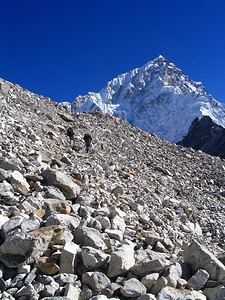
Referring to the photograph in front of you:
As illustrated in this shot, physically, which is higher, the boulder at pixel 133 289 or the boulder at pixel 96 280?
the boulder at pixel 133 289

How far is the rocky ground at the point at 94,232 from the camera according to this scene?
3.86 m

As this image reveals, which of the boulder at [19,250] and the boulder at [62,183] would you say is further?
the boulder at [62,183]

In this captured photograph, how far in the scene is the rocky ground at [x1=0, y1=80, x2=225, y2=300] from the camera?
386 centimetres

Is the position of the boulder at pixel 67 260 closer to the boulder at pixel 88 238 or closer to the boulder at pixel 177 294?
the boulder at pixel 88 238

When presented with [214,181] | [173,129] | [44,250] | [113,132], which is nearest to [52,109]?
[113,132]

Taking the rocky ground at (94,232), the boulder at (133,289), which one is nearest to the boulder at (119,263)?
the rocky ground at (94,232)

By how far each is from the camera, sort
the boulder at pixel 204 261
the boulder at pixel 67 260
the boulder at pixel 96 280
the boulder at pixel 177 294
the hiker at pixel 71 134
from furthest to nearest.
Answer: the hiker at pixel 71 134 < the boulder at pixel 204 261 < the boulder at pixel 67 260 < the boulder at pixel 96 280 < the boulder at pixel 177 294

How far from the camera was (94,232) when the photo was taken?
4973 mm

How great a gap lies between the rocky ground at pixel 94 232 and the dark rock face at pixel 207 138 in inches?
3525

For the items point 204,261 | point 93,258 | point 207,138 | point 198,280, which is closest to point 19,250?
point 93,258

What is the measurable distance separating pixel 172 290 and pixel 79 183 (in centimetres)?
448

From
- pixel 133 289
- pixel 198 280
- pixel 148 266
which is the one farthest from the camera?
pixel 198 280

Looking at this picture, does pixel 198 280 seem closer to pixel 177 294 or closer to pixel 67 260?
pixel 177 294

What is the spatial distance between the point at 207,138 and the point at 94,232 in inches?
4551
